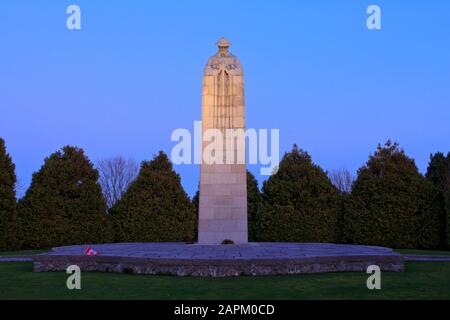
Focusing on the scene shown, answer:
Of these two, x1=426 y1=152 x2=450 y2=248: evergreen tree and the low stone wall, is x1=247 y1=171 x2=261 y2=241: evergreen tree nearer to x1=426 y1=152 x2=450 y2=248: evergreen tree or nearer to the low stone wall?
the low stone wall

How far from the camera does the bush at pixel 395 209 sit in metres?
27.4

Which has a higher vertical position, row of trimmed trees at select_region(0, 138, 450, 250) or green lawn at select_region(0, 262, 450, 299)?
row of trimmed trees at select_region(0, 138, 450, 250)

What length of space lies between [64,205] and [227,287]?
718 inches

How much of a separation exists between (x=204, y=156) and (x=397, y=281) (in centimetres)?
1033

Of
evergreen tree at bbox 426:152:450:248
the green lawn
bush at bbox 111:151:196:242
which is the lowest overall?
the green lawn

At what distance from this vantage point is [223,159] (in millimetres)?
21094

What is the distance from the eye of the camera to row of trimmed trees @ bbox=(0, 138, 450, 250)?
27125mm

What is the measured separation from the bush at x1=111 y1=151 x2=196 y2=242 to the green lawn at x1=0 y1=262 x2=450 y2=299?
13826mm

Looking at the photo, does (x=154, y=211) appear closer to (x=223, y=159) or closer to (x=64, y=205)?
(x=64, y=205)

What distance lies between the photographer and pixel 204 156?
21.0m

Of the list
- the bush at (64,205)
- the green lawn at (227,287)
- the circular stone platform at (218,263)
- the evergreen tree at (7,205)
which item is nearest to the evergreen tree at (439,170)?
the bush at (64,205)

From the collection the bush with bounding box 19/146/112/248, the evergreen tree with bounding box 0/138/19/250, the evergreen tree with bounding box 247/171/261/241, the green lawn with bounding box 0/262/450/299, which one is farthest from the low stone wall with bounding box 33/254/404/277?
the evergreen tree with bounding box 247/171/261/241

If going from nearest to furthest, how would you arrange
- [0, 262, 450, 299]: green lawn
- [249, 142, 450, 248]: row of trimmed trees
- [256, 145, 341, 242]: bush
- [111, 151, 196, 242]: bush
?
[0, 262, 450, 299]: green lawn
[249, 142, 450, 248]: row of trimmed trees
[111, 151, 196, 242]: bush
[256, 145, 341, 242]: bush

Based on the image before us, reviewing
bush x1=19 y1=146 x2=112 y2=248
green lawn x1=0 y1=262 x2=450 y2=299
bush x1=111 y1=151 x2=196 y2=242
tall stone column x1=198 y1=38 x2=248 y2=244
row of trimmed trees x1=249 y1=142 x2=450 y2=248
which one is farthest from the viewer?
bush x1=111 y1=151 x2=196 y2=242
